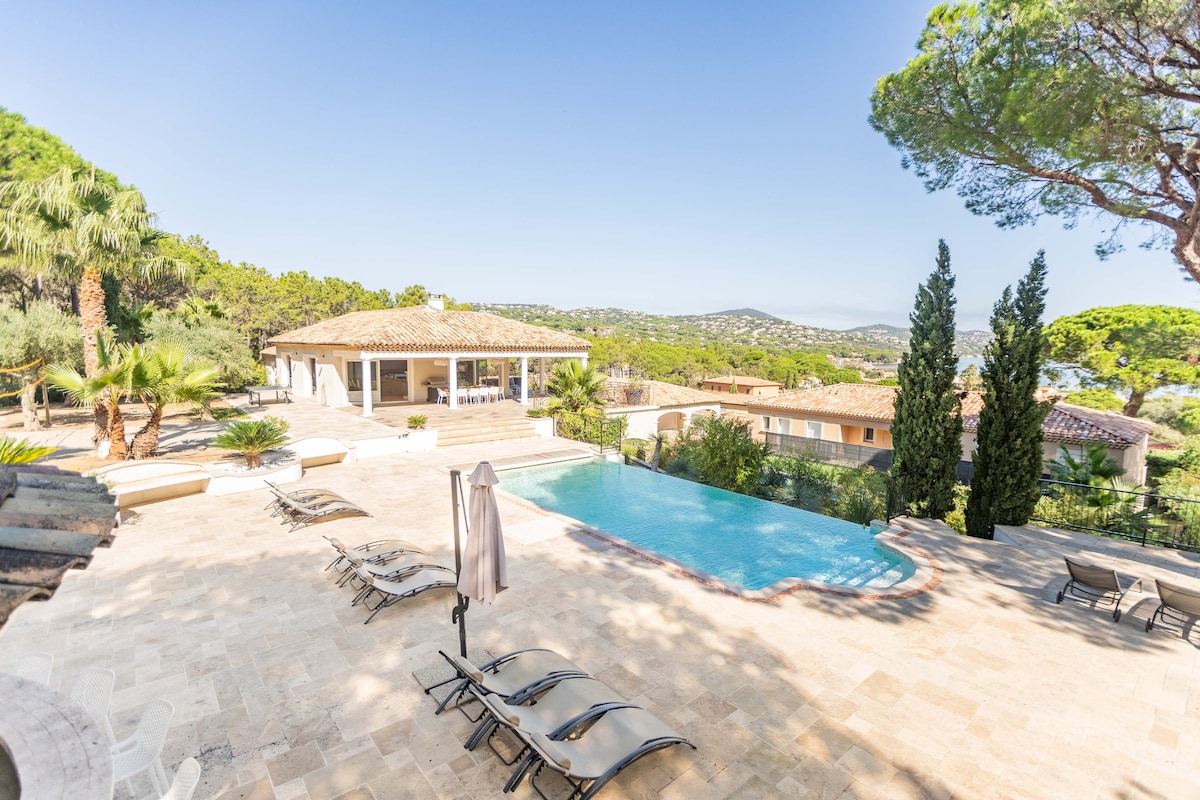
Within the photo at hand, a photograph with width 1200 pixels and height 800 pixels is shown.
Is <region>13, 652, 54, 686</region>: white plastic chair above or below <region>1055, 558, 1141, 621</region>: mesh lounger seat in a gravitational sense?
above

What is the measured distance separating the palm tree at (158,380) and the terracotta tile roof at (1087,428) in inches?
914

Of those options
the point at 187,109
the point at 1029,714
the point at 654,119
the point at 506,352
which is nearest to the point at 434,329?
the point at 506,352

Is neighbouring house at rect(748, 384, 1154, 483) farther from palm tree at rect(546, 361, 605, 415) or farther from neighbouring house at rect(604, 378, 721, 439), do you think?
palm tree at rect(546, 361, 605, 415)

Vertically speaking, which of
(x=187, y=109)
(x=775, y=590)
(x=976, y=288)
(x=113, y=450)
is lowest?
(x=775, y=590)

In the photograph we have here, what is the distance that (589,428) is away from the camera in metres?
20.1

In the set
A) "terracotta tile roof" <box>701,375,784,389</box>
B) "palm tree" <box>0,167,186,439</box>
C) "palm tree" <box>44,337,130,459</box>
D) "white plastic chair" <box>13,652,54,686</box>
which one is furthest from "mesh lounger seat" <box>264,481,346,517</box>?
"terracotta tile roof" <box>701,375,784,389</box>

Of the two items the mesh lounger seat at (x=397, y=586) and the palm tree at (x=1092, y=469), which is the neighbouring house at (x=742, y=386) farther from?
the mesh lounger seat at (x=397, y=586)

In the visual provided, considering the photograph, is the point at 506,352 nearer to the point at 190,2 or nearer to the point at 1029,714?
the point at 190,2

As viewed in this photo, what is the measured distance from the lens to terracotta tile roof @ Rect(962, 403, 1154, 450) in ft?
64.1

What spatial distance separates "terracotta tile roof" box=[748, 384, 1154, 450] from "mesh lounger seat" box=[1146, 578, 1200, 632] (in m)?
8.95

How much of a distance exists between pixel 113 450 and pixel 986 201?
67.7 ft

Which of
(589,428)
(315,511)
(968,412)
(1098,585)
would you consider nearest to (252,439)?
(315,511)

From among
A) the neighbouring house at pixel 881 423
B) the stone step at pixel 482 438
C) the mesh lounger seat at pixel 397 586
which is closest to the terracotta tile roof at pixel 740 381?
the neighbouring house at pixel 881 423

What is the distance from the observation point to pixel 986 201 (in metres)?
12.1
